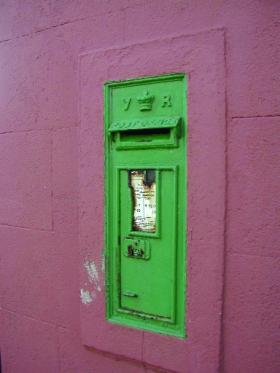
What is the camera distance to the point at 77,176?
80.1 inches

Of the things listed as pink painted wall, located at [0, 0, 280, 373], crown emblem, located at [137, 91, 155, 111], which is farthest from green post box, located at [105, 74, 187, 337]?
pink painted wall, located at [0, 0, 280, 373]

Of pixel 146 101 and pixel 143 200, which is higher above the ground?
pixel 146 101

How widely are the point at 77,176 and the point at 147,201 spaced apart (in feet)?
1.67

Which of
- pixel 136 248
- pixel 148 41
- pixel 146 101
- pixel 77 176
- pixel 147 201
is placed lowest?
pixel 136 248

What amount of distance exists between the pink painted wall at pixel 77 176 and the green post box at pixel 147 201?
0.12 m

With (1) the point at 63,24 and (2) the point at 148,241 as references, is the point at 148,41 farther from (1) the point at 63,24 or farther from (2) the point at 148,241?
(2) the point at 148,241

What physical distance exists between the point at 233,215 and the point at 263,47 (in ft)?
2.60

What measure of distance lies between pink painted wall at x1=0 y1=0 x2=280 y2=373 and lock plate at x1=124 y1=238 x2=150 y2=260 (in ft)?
1.04

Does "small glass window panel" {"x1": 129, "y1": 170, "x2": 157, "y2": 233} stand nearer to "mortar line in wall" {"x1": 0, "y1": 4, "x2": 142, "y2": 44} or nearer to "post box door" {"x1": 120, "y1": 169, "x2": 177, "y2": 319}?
"post box door" {"x1": 120, "y1": 169, "x2": 177, "y2": 319}

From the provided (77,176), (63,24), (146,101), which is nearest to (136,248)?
(77,176)

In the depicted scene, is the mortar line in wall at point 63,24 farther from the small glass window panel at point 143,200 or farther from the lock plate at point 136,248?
the lock plate at point 136,248

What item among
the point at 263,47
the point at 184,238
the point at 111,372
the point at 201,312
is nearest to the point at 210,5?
the point at 263,47

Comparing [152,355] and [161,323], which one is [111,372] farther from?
[161,323]

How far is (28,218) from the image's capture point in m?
2.28
